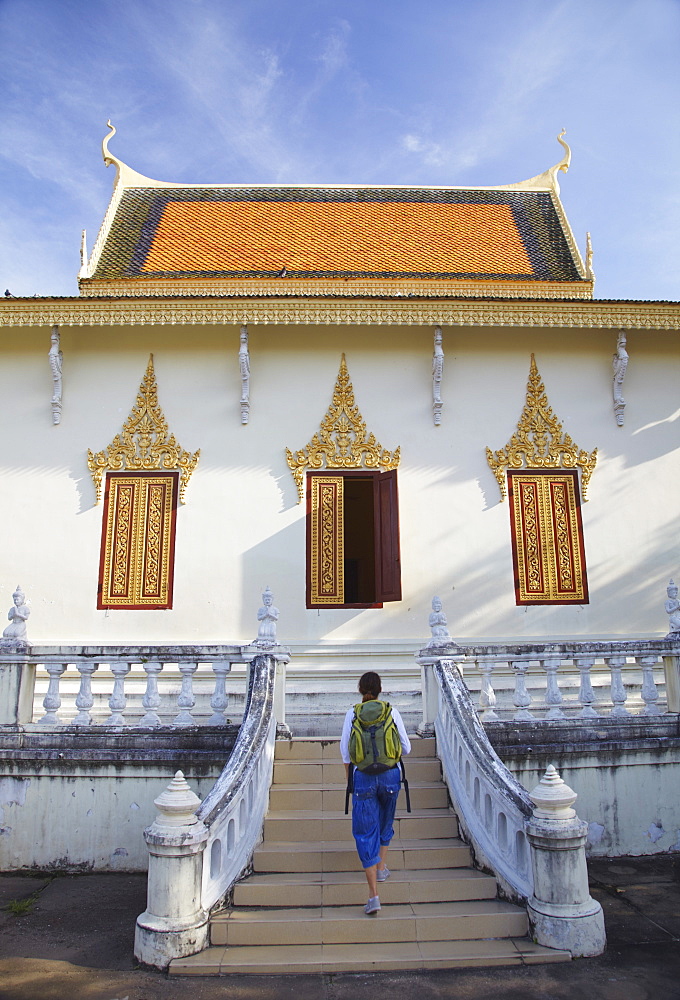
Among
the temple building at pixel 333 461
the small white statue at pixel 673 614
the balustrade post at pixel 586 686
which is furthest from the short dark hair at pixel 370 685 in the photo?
the temple building at pixel 333 461

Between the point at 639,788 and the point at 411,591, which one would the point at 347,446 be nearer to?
the point at 411,591

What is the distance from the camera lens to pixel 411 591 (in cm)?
731

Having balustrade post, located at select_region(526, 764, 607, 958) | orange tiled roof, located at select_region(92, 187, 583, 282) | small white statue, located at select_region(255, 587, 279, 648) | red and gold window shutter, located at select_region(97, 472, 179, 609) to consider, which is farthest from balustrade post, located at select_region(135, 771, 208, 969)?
orange tiled roof, located at select_region(92, 187, 583, 282)

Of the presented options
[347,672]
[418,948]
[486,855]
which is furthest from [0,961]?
[347,672]

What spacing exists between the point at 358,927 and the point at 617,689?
8.78 ft

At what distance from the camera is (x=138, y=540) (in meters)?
7.30

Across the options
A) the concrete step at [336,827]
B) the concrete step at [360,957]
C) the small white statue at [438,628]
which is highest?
the small white statue at [438,628]

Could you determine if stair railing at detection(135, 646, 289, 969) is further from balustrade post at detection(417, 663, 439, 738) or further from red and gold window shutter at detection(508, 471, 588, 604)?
red and gold window shutter at detection(508, 471, 588, 604)

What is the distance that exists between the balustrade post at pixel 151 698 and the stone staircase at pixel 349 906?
39.9 inches

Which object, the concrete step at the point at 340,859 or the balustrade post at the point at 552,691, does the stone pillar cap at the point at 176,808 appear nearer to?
the concrete step at the point at 340,859

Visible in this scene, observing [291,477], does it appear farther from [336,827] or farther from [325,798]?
[336,827]

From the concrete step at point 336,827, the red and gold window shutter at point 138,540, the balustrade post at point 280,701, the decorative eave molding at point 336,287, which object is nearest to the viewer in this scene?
the concrete step at point 336,827

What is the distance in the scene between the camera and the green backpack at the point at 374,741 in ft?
12.4

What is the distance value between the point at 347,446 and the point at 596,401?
8.88 feet
